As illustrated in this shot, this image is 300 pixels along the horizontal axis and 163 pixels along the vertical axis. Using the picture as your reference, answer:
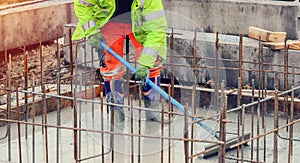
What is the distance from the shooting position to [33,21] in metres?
12.4

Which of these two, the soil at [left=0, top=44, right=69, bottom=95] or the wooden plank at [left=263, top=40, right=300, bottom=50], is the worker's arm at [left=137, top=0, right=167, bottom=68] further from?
the soil at [left=0, top=44, right=69, bottom=95]

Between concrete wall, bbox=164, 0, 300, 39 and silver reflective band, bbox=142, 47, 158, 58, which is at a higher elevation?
concrete wall, bbox=164, 0, 300, 39

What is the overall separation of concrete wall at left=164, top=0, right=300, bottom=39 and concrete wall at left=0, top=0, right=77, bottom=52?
1.78m

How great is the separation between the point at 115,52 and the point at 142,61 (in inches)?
24.0

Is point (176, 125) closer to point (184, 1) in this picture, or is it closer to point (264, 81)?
point (264, 81)

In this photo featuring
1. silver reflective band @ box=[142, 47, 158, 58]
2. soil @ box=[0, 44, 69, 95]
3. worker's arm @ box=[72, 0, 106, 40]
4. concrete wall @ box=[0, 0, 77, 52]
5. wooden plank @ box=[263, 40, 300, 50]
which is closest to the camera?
silver reflective band @ box=[142, 47, 158, 58]

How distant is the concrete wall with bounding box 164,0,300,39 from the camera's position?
436 inches

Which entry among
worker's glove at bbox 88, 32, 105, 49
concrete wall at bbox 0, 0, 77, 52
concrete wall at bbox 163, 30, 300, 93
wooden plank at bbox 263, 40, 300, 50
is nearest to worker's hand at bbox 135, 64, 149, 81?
worker's glove at bbox 88, 32, 105, 49

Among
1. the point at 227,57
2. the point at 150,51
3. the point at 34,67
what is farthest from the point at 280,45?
the point at 34,67

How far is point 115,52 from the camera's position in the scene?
9.07m

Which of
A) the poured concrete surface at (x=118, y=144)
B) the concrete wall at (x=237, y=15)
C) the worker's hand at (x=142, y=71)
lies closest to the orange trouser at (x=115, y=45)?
the worker's hand at (x=142, y=71)

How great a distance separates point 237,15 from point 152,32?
3.25 m

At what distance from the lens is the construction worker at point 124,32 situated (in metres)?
8.62

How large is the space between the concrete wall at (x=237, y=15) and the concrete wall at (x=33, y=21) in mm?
1784
